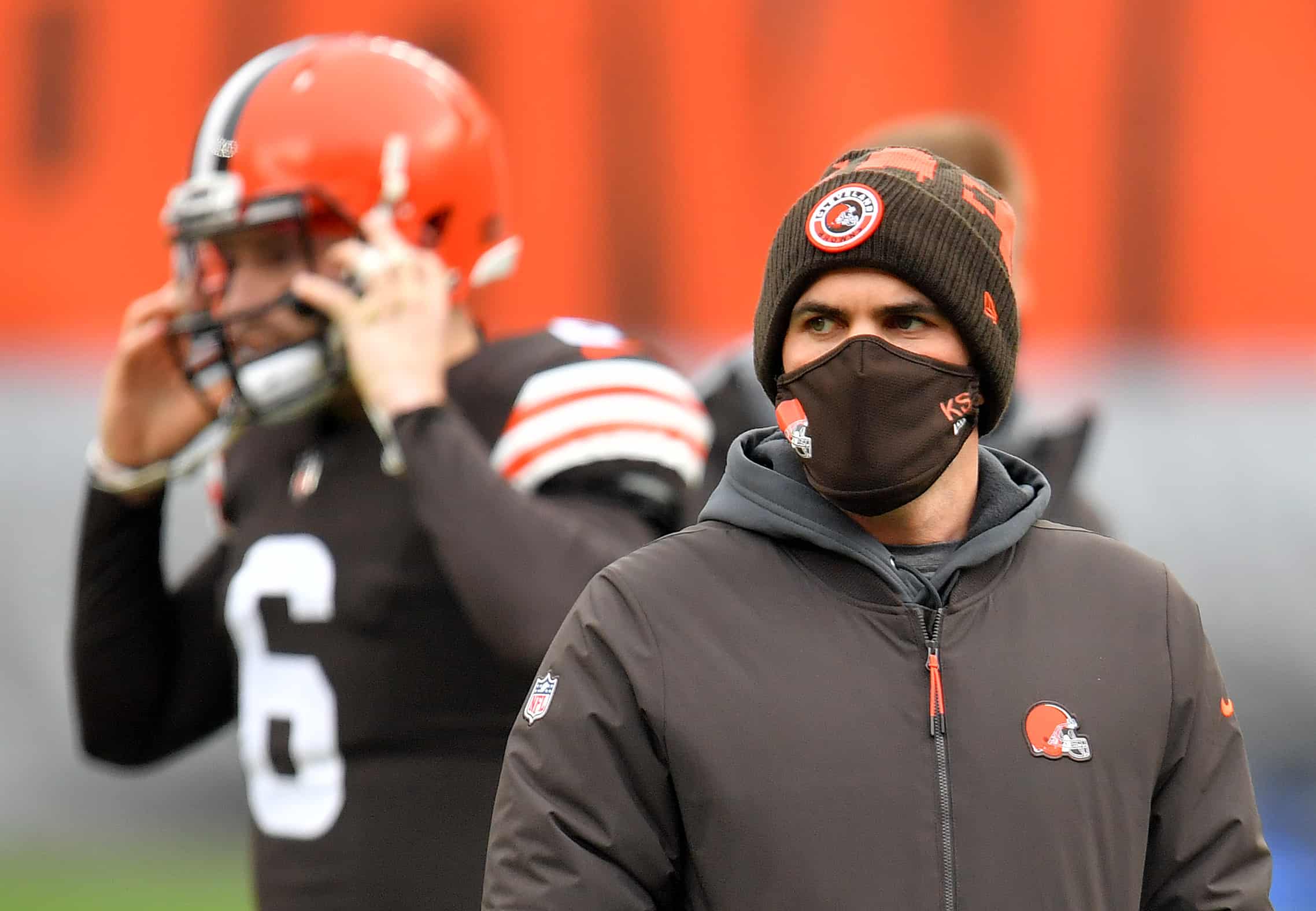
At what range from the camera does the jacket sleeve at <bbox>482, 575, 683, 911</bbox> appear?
4.21 ft

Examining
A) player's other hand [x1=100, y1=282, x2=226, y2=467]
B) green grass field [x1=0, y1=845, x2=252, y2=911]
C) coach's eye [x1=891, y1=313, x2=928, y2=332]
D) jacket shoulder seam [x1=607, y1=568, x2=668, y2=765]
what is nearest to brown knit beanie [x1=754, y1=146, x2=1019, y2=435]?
coach's eye [x1=891, y1=313, x2=928, y2=332]

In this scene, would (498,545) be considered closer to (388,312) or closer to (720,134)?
(388,312)

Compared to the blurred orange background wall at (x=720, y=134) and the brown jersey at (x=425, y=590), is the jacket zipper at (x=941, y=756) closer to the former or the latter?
the brown jersey at (x=425, y=590)

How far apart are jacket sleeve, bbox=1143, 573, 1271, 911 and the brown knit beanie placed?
0.91ft

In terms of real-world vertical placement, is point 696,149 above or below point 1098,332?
above

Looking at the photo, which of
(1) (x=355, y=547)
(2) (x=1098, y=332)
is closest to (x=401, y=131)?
(1) (x=355, y=547)

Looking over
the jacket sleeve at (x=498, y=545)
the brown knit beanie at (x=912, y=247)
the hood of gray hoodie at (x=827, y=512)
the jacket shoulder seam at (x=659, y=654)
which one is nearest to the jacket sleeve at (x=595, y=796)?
the jacket shoulder seam at (x=659, y=654)

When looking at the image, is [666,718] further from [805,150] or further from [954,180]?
[805,150]

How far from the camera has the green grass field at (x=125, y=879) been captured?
13.2 feet

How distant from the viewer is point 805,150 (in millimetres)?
4129

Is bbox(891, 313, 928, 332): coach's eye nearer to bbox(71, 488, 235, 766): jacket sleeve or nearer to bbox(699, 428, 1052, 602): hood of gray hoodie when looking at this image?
bbox(699, 428, 1052, 602): hood of gray hoodie

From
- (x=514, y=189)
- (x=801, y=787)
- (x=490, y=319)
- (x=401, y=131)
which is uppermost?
(x=401, y=131)

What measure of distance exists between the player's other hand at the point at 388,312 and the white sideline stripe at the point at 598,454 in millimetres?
127

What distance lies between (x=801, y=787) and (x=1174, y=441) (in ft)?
9.79
